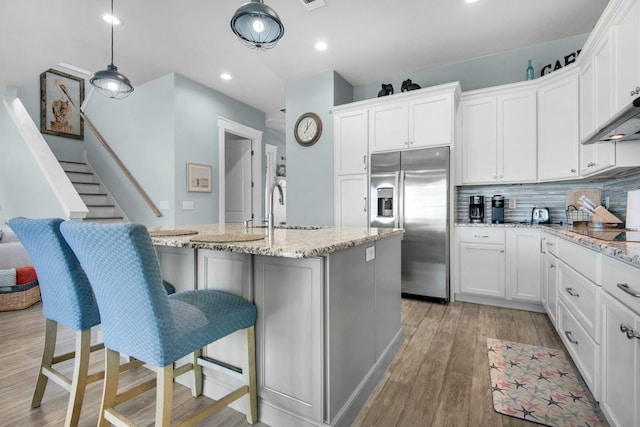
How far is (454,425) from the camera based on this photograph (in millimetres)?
1500

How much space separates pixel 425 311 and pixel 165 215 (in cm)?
354

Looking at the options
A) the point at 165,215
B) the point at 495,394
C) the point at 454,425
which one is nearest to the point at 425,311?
the point at 495,394

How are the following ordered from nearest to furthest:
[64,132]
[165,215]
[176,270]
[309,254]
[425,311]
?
1. [309,254]
2. [176,270]
3. [425,311]
4. [165,215]
5. [64,132]

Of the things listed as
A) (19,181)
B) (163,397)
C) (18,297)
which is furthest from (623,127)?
(19,181)

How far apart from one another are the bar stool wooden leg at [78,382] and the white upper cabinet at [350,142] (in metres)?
3.14

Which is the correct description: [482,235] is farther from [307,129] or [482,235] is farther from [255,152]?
[255,152]

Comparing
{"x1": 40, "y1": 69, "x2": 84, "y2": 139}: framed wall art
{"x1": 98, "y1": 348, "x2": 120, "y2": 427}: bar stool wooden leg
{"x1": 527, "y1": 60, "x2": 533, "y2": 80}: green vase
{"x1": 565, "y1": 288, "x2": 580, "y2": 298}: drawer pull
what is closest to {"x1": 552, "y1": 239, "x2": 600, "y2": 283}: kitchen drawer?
{"x1": 565, "y1": 288, "x2": 580, "y2": 298}: drawer pull

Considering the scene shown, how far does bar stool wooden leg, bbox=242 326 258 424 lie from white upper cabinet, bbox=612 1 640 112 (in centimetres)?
244

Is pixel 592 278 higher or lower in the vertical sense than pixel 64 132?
lower

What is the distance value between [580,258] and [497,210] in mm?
1859

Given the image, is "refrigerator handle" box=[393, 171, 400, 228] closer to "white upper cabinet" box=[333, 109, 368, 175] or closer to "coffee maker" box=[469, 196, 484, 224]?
"white upper cabinet" box=[333, 109, 368, 175]

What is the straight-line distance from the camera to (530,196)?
11.3 ft

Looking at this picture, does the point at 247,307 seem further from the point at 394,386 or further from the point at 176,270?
the point at 394,386

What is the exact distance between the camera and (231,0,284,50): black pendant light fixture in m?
1.76
